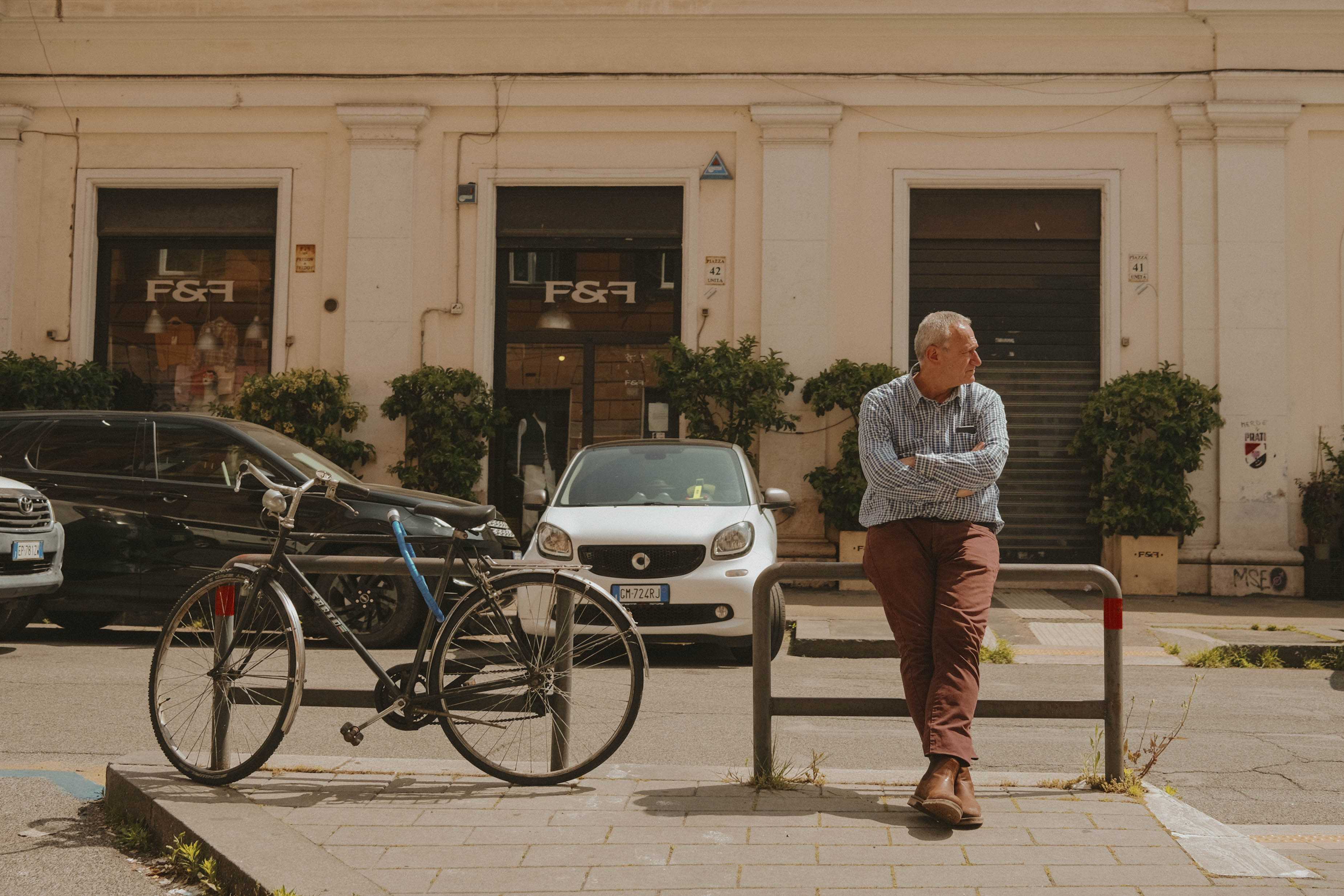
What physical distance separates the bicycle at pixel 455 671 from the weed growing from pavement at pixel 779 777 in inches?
18.9

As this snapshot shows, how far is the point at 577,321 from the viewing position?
14.4 m

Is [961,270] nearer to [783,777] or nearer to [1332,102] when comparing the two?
[1332,102]

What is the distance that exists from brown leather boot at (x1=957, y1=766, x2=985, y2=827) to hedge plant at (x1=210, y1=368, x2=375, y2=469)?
10.3 m

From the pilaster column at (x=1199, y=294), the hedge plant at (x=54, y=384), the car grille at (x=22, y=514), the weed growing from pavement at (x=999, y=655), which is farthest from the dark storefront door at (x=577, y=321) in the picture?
the car grille at (x=22, y=514)

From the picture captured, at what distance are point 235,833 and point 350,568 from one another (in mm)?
1055

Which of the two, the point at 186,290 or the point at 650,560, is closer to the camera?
the point at 650,560

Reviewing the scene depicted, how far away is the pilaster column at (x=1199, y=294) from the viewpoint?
13.4 metres

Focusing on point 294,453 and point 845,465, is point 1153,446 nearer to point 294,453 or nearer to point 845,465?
point 845,465

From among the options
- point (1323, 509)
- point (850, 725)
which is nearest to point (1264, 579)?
point (1323, 509)

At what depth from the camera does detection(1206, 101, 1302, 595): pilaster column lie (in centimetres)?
1330

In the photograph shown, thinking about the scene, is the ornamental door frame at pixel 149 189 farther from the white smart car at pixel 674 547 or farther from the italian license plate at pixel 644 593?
the italian license plate at pixel 644 593

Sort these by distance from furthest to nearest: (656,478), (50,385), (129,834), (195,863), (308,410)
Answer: (50,385) → (308,410) → (656,478) → (129,834) → (195,863)

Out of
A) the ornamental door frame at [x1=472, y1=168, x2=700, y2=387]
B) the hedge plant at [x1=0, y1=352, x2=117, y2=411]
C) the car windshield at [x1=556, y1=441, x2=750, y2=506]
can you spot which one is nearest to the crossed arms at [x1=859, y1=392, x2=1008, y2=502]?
the car windshield at [x1=556, y1=441, x2=750, y2=506]

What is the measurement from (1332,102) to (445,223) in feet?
32.0
